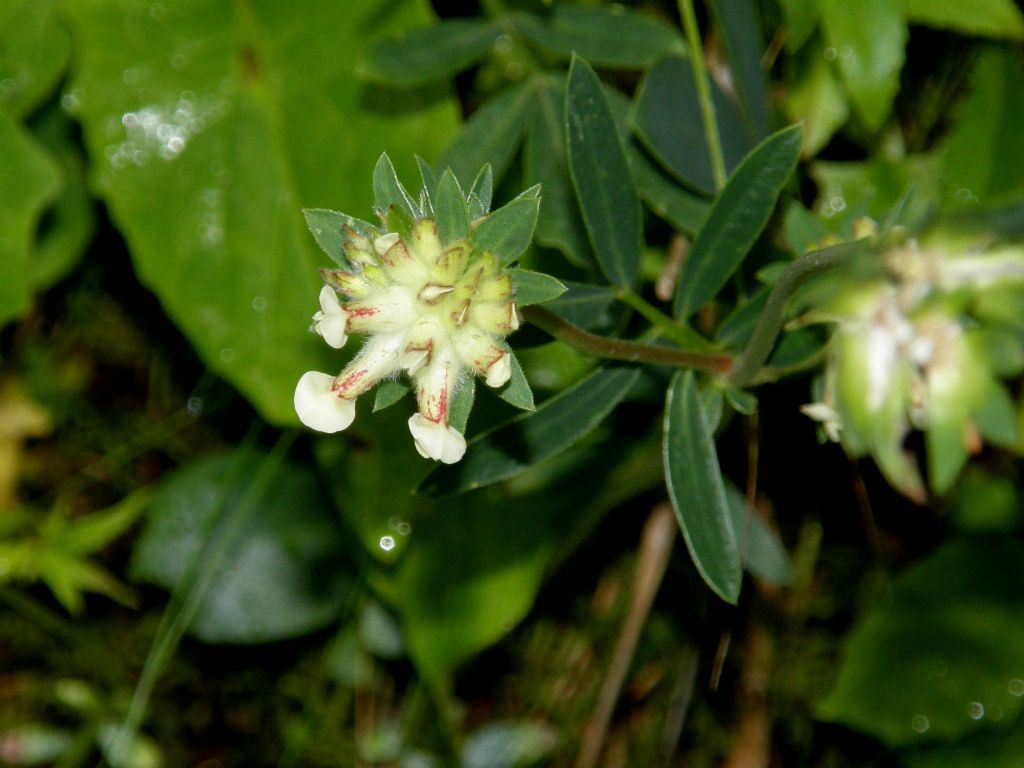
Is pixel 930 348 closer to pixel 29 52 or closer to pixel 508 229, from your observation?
pixel 508 229

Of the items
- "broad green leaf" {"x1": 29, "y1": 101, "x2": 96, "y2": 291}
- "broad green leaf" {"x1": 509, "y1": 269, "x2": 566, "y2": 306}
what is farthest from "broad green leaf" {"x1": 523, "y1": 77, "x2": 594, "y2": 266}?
"broad green leaf" {"x1": 29, "y1": 101, "x2": 96, "y2": 291}

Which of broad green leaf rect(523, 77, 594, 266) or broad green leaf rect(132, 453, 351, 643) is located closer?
broad green leaf rect(523, 77, 594, 266)

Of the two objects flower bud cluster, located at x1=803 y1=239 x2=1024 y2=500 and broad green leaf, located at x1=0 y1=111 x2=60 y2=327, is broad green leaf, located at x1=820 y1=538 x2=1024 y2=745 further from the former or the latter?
broad green leaf, located at x1=0 y1=111 x2=60 y2=327

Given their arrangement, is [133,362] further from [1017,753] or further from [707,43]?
[1017,753]

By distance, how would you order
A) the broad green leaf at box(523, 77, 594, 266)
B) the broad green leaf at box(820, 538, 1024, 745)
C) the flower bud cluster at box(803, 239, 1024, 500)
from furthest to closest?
the broad green leaf at box(820, 538, 1024, 745) → the broad green leaf at box(523, 77, 594, 266) → the flower bud cluster at box(803, 239, 1024, 500)

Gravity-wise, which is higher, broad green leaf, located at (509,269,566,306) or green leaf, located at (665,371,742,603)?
broad green leaf, located at (509,269,566,306)

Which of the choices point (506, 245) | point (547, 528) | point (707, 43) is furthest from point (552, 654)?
point (506, 245)
